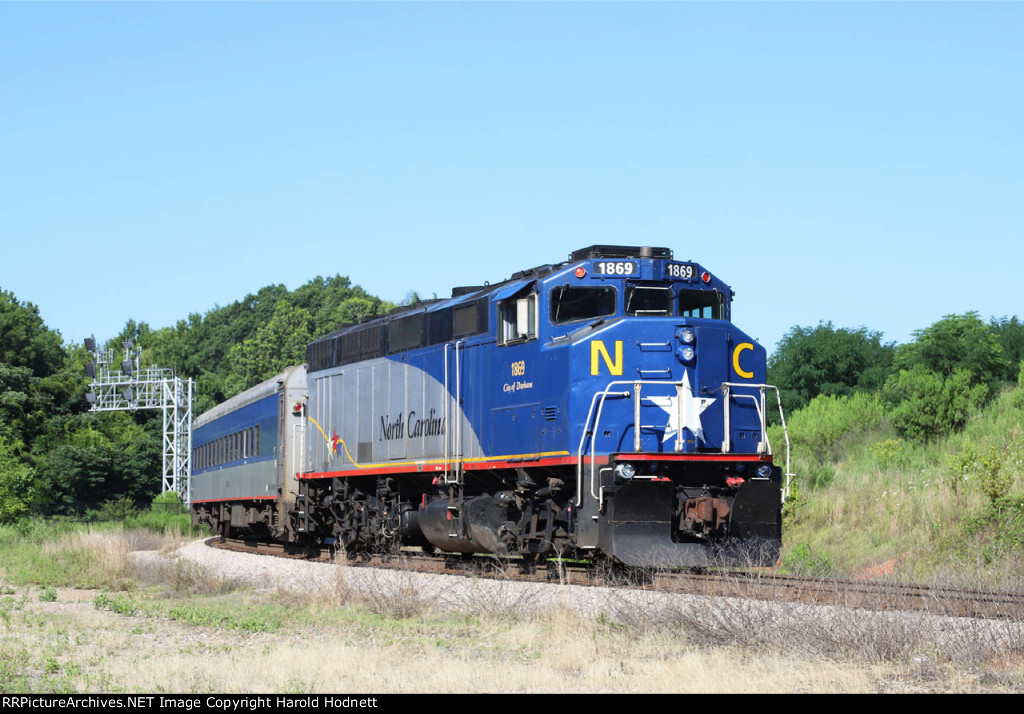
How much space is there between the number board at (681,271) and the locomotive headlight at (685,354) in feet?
3.88

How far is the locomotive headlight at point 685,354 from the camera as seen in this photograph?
48.8 ft

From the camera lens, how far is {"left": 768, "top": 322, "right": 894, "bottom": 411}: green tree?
166 feet

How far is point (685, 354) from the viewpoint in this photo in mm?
14875

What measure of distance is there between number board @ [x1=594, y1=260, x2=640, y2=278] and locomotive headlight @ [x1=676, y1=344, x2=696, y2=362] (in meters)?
1.29

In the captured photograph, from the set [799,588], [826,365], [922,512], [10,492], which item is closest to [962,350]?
[826,365]

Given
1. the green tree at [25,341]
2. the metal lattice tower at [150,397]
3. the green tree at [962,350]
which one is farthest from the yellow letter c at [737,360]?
the green tree at [25,341]

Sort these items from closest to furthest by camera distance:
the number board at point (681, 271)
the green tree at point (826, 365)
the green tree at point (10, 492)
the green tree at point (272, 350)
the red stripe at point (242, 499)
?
the number board at point (681, 271), the red stripe at point (242, 499), the green tree at point (10, 492), the green tree at point (826, 365), the green tree at point (272, 350)

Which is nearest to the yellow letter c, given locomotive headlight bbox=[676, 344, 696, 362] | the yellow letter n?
locomotive headlight bbox=[676, 344, 696, 362]

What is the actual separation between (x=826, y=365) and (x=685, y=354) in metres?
38.6

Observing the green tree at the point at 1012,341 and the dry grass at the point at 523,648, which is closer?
the dry grass at the point at 523,648

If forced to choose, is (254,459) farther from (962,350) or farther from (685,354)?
(962,350)

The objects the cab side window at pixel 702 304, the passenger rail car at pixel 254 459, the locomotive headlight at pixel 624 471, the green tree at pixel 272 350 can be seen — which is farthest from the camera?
the green tree at pixel 272 350

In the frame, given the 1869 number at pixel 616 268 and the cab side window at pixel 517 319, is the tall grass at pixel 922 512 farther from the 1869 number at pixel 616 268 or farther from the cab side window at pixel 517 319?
the cab side window at pixel 517 319
